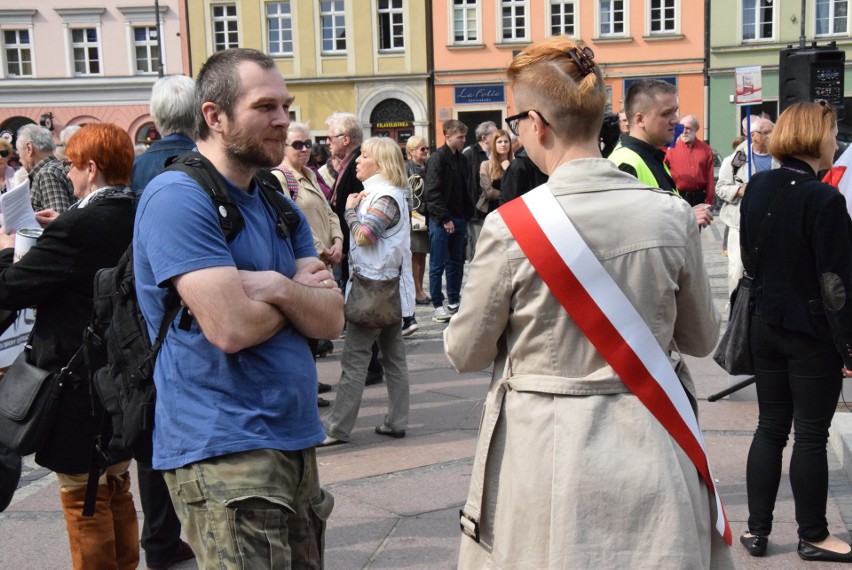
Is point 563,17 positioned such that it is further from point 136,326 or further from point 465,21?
point 136,326

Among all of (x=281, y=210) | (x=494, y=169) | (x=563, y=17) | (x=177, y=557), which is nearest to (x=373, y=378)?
(x=177, y=557)

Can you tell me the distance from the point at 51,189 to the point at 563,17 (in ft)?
106

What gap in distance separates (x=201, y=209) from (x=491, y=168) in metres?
8.59

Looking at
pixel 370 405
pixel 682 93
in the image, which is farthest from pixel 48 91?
pixel 370 405

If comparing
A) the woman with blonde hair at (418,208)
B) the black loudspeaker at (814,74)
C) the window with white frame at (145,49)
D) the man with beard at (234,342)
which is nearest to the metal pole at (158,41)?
the window with white frame at (145,49)

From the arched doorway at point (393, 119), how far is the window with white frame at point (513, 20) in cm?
468

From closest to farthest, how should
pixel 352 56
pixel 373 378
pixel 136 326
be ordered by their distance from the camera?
pixel 136 326
pixel 373 378
pixel 352 56

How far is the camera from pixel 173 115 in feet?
12.8

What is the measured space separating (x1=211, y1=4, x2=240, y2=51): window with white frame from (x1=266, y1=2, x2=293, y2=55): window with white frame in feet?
4.44

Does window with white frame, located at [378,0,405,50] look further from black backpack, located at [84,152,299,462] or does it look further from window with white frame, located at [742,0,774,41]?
black backpack, located at [84,152,299,462]

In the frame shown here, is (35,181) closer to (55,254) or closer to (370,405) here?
(370,405)

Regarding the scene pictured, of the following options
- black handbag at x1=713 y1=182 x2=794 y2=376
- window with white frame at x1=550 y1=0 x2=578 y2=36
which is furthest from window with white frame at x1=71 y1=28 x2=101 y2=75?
black handbag at x1=713 y1=182 x2=794 y2=376

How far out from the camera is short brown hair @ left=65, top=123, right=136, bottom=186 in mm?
3562

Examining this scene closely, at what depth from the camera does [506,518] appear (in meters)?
2.42
